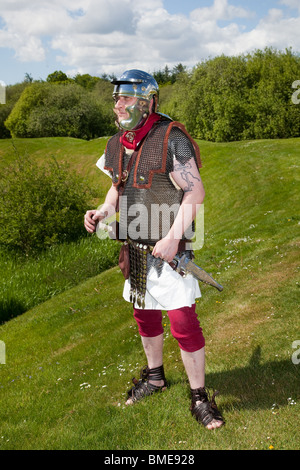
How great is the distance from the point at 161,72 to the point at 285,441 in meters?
121

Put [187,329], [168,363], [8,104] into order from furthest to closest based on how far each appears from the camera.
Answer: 1. [8,104]
2. [168,363]
3. [187,329]

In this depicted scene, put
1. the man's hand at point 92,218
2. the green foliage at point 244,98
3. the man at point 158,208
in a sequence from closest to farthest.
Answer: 1. the man at point 158,208
2. the man's hand at point 92,218
3. the green foliage at point 244,98

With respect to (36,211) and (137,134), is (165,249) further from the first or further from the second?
(36,211)

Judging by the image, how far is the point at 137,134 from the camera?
13.9ft

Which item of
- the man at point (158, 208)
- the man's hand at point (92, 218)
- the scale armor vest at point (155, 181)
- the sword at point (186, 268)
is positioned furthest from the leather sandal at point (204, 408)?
the man's hand at point (92, 218)

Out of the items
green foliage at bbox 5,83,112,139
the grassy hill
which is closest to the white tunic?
the grassy hill

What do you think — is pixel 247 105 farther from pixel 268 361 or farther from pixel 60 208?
pixel 268 361

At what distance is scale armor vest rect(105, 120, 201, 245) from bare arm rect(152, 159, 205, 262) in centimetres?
9

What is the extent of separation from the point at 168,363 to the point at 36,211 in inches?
570

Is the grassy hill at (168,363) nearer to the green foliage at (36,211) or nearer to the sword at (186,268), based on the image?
the sword at (186,268)

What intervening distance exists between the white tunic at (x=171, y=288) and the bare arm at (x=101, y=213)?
0.72 meters

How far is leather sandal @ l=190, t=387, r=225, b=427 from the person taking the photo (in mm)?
4078

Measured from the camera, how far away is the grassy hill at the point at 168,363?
13.5ft

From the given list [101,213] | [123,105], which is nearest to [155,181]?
[101,213]
